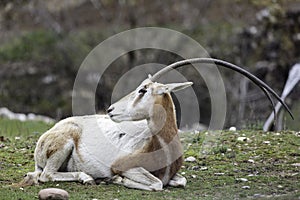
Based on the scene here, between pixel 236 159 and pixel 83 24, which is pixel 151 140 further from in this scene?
pixel 83 24

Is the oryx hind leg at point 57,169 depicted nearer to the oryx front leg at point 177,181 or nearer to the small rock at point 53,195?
the oryx front leg at point 177,181

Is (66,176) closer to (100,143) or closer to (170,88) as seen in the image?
(100,143)

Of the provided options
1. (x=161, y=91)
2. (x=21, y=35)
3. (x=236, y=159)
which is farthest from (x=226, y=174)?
(x=21, y=35)

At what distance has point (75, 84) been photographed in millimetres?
25766

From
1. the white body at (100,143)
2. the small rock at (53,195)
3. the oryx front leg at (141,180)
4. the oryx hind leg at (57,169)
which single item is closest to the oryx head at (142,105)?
the white body at (100,143)

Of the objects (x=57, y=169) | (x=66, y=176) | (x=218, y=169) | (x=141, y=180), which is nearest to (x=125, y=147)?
(x=141, y=180)

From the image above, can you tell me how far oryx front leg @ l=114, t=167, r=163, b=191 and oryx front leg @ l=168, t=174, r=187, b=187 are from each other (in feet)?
0.82

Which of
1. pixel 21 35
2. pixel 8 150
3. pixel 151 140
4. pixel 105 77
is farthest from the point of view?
pixel 21 35

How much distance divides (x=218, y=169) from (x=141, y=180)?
5.33ft

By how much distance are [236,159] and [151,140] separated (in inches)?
81.3

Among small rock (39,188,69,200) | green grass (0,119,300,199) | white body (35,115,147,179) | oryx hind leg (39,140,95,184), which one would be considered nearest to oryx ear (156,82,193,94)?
white body (35,115,147,179)

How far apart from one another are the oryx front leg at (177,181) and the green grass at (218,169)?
9 cm

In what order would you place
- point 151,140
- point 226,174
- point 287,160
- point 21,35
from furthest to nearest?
point 21,35 → point 287,160 → point 226,174 → point 151,140

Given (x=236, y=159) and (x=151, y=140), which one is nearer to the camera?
(x=151, y=140)
